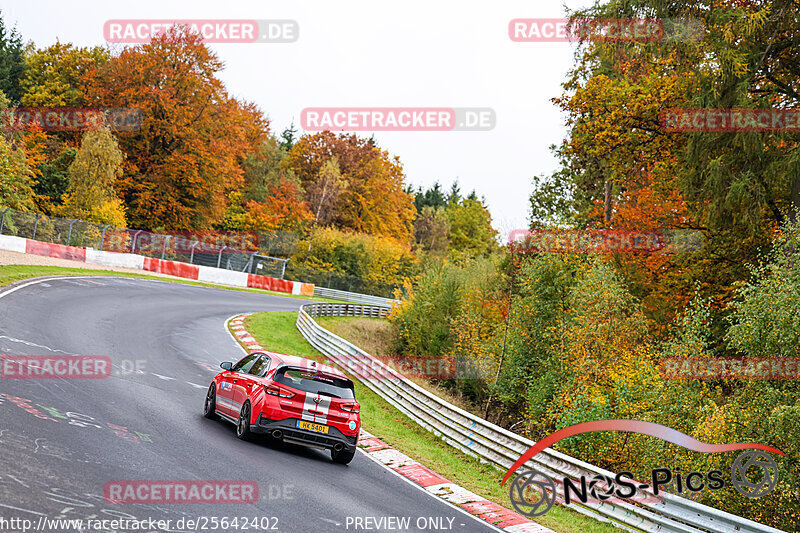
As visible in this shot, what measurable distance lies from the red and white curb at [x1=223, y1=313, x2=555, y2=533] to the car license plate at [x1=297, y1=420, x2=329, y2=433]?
5.47ft

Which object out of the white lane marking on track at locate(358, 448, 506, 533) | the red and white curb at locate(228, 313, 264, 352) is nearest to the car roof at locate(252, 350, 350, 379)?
the white lane marking on track at locate(358, 448, 506, 533)

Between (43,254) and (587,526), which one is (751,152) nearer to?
(587,526)

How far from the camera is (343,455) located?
1071 centimetres

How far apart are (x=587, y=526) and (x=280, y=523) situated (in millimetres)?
5180

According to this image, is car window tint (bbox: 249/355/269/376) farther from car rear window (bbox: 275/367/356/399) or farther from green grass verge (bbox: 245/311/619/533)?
green grass verge (bbox: 245/311/619/533)

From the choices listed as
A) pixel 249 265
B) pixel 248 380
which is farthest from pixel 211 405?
pixel 249 265

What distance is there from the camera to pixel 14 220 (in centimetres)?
3300

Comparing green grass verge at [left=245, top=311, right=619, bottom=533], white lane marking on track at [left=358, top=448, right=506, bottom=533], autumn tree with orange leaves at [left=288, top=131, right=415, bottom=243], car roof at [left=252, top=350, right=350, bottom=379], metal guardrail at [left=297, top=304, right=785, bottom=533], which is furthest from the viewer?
autumn tree with orange leaves at [left=288, top=131, right=415, bottom=243]

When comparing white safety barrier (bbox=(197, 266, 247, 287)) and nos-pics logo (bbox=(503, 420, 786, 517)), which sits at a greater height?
white safety barrier (bbox=(197, 266, 247, 287))

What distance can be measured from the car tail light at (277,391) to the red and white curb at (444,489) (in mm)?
2367

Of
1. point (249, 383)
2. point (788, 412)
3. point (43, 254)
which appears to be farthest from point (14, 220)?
point (788, 412)

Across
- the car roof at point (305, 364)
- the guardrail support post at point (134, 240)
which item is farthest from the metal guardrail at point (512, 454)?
the guardrail support post at point (134, 240)

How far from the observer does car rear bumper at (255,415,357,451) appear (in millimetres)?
10180

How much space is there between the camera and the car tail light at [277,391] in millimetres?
10273
